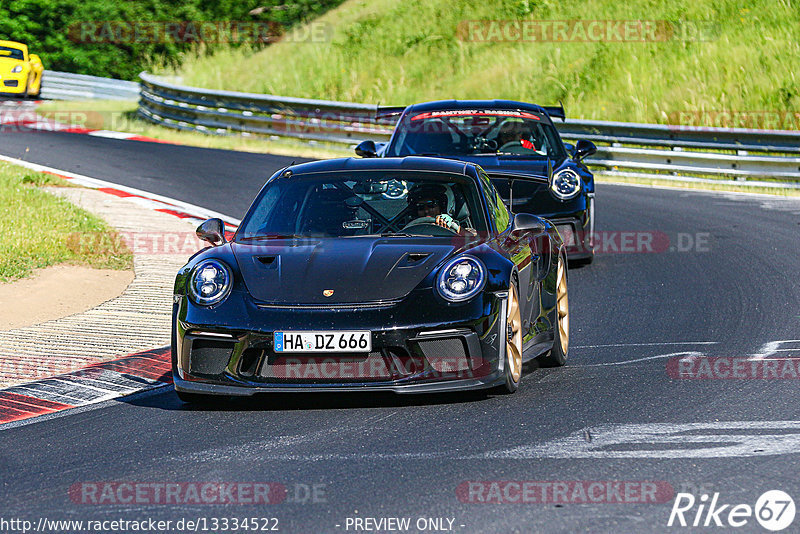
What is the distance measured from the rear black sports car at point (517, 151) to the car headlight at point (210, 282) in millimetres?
4892

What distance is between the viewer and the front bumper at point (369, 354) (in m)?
6.36

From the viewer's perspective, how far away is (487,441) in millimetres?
5867

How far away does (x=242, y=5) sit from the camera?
135 feet

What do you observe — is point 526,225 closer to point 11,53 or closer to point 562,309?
point 562,309

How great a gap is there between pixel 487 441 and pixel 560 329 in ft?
6.99

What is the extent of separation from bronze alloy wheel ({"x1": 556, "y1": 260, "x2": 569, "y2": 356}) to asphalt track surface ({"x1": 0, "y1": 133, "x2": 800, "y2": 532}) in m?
0.17

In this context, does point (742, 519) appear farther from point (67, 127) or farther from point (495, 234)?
point (67, 127)

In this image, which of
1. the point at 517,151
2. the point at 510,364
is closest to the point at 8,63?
the point at 517,151

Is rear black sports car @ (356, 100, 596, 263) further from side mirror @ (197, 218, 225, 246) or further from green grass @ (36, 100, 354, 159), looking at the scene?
green grass @ (36, 100, 354, 159)

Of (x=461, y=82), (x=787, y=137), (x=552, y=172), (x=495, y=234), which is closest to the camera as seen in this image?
(x=495, y=234)

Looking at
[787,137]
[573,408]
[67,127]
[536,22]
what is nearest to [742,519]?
[573,408]

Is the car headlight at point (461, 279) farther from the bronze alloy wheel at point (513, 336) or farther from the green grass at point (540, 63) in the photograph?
the green grass at point (540, 63)

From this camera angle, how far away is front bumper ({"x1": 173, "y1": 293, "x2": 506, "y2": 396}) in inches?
250

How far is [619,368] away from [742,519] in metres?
3.04
